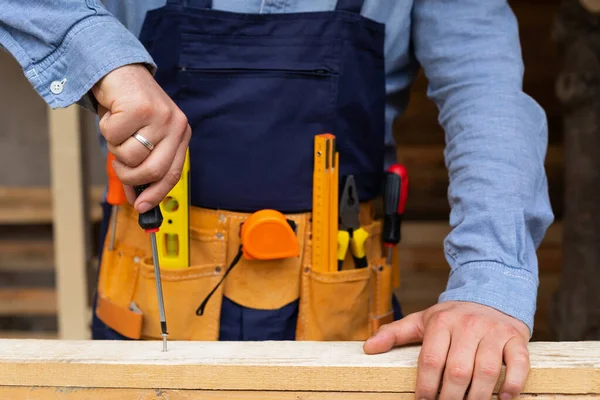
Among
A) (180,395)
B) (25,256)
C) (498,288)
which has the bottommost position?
(25,256)

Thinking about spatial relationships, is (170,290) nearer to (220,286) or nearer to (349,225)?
(220,286)

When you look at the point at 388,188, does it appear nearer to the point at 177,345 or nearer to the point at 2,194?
the point at 177,345

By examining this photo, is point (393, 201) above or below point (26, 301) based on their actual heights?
above

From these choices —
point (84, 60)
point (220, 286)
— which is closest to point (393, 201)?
point (220, 286)

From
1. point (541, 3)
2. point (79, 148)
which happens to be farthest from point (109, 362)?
point (541, 3)

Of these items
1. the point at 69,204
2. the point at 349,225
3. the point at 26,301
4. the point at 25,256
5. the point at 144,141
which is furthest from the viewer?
the point at 25,256

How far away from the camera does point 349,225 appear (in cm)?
134

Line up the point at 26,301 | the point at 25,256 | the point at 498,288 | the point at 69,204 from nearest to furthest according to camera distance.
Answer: the point at 498,288 → the point at 69,204 → the point at 26,301 → the point at 25,256

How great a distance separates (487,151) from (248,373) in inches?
22.1

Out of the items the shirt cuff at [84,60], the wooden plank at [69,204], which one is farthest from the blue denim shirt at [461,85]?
the wooden plank at [69,204]

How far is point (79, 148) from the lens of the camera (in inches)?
85.4

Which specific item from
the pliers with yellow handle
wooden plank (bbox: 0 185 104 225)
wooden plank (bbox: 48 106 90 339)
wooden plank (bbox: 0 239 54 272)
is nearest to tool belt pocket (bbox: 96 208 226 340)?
the pliers with yellow handle

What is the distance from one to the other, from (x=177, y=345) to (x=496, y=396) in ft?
1.54

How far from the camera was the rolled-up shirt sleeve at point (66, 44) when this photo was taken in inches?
38.7
